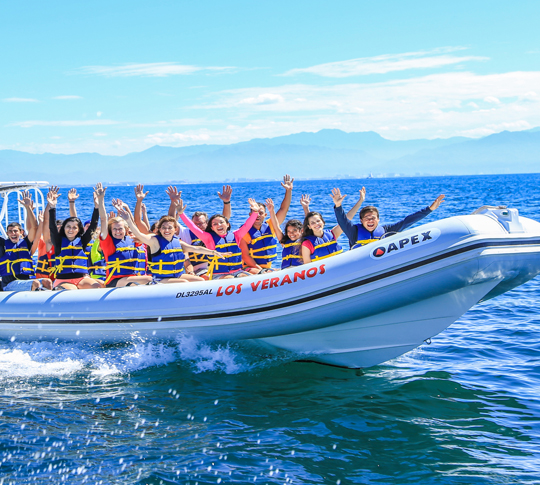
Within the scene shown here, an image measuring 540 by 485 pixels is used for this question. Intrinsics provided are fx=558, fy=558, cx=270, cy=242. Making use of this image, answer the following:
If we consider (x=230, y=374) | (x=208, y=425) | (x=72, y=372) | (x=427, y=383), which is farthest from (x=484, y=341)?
→ (x=72, y=372)

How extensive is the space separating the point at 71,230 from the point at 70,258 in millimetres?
300

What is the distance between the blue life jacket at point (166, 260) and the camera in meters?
5.55

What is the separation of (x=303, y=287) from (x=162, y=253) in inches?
63.4

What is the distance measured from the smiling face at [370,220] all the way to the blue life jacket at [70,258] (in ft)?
9.63


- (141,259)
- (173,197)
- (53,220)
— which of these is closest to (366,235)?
(173,197)

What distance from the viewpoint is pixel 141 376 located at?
518cm

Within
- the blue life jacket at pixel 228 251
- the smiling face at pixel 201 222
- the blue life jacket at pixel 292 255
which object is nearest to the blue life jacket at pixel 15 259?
the smiling face at pixel 201 222

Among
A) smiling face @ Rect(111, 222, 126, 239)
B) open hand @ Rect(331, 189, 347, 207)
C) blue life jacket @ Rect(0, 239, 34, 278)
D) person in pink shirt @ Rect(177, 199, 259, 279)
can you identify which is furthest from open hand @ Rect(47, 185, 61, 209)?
open hand @ Rect(331, 189, 347, 207)

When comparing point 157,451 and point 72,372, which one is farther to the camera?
point 72,372

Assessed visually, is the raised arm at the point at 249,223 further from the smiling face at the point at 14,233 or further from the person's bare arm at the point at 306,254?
the smiling face at the point at 14,233

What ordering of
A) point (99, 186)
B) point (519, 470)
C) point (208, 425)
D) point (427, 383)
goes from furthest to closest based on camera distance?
point (99, 186) → point (427, 383) → point (208, 425) → point (519, 470)

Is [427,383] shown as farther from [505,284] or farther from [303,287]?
[303,287]

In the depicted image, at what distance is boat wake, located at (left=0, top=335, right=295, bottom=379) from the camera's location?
5.20 m

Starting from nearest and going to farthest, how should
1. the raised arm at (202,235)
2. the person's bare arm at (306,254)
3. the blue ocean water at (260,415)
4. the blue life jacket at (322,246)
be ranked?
1. the blue ocean water at (260,415)
2. the person's bare arm at (306,254)
3. the blue life jacket at (322,246)
4. the raised arm at (202,235)
